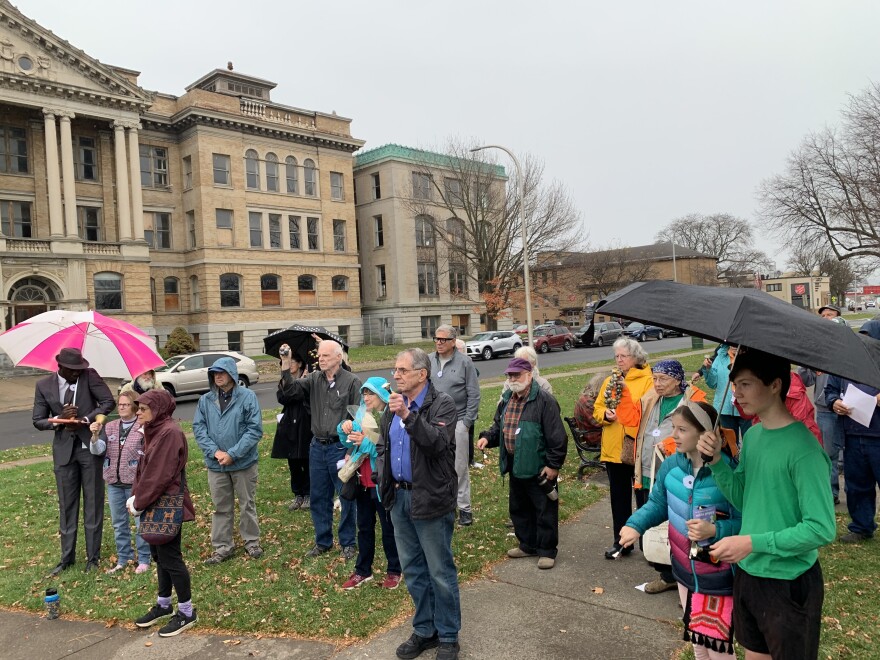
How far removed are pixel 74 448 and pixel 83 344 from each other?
1044 millimetres

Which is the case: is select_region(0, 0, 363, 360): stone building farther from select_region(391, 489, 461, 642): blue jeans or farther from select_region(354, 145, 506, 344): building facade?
select_region(391, 489, 461, 642): blue jeans

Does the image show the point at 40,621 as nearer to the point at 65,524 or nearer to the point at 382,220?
the point at 65,524

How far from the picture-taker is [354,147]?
4584 cm

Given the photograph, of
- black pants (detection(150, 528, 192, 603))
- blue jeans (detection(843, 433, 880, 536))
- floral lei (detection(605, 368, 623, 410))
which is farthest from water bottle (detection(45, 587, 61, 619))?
blue jeans (detection(843, 433, 880, 536))

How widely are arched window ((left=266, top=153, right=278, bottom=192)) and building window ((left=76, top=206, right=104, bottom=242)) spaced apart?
34.7 ft

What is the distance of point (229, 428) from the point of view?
5926 millimetres

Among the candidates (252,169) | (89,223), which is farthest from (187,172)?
(89,223)

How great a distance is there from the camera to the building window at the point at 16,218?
3412 cm

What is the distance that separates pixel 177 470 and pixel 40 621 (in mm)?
1819

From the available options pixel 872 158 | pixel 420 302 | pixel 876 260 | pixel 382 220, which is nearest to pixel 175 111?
pixel 382 220

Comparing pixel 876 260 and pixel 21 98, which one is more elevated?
pixel 21 98

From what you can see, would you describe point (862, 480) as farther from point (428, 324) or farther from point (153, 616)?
point (428, 324)

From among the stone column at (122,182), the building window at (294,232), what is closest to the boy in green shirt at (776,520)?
the stone column at (122,182)

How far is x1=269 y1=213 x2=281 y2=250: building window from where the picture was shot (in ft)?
138
